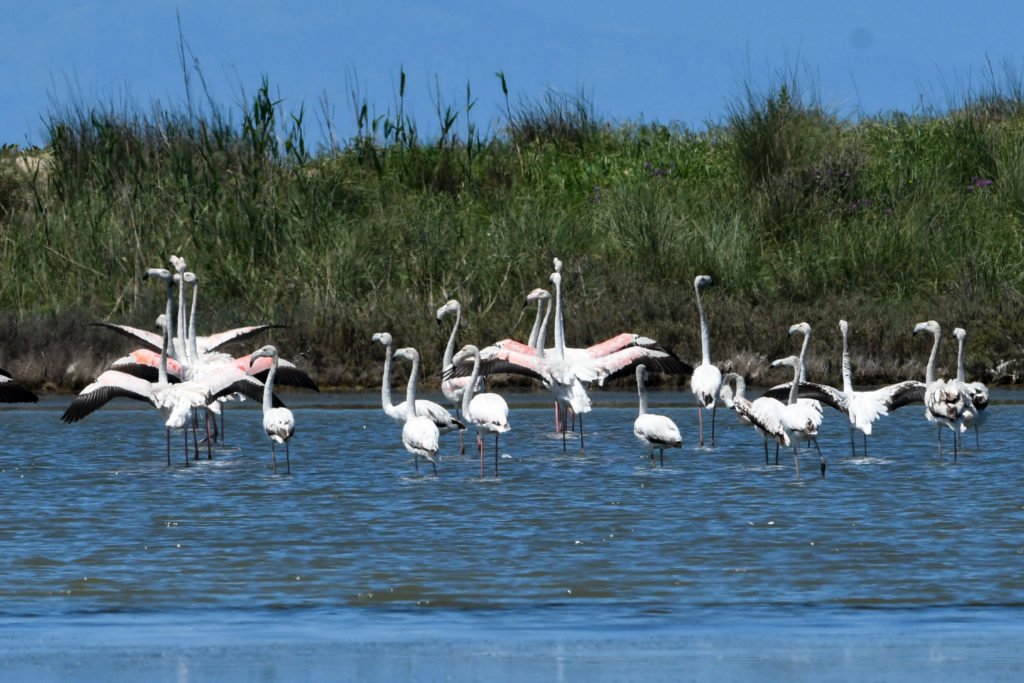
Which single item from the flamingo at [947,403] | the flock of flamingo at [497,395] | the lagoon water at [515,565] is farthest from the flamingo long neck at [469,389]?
the flamingo at [947,403]

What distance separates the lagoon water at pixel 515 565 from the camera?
586 cm

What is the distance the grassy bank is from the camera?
60.3 feet

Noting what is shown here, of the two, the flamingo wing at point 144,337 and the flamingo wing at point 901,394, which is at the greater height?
the flamingo wing at point 144,337

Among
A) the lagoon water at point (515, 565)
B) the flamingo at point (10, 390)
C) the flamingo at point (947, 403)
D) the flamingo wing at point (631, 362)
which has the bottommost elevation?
the lagoon water at point (515, 565)

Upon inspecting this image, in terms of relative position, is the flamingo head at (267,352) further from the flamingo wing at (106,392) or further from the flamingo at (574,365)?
the flamingo at (574,365)

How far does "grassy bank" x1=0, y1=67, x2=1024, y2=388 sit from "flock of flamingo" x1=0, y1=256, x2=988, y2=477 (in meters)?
3.60

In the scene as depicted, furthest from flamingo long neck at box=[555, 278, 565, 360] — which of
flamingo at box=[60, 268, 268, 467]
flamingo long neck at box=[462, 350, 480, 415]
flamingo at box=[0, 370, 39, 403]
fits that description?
flamingo at box=[0, 370, 39, 403]

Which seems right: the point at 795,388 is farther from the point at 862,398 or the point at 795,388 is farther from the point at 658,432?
the point at 658,432

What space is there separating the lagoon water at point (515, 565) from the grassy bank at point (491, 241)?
497 centimetres

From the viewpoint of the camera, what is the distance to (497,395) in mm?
12828

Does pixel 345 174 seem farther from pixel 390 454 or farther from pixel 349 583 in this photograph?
pixel 349 583

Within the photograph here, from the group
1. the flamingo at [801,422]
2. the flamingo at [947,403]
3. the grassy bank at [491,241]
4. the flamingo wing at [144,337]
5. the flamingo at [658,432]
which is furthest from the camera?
the grassy bank at [491,241]

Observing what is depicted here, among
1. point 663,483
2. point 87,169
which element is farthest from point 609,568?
point 87,169

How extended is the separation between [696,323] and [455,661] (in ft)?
43.1
